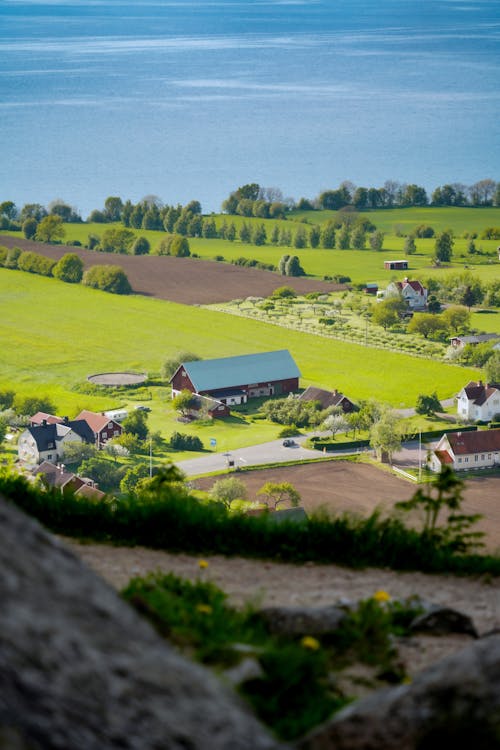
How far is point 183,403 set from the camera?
76.8ft

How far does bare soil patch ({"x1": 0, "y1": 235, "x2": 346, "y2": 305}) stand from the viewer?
116 ft

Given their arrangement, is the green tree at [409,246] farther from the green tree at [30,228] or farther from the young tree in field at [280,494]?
the young tree in field at [280,494]

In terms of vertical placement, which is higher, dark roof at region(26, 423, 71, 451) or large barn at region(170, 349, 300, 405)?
large barn at region(170, 349, 300, 405)

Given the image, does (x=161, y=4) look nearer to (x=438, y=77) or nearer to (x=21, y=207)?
(x=438, y=77)

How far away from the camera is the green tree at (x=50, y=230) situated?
43.9m

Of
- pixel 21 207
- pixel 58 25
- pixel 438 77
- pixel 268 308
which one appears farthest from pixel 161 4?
pixel 268 308

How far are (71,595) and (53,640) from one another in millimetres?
155

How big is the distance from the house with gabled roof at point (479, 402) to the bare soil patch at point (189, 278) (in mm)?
A: 12533

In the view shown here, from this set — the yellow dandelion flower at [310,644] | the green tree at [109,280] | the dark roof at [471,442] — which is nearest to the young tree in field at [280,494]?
the dark roof at [471,442]

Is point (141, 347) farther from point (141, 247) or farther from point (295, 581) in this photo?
point (295, 581)

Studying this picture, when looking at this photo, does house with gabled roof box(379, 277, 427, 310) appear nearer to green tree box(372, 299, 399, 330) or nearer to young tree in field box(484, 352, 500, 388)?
green tree box(372, 299, 399, 330)

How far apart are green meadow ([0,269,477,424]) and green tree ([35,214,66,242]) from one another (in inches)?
308

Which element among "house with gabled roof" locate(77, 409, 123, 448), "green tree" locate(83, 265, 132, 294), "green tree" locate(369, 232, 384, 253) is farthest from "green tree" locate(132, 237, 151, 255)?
"house with gabled roof" locate(77, 409, 123, 448)

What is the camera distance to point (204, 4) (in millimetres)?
184875
